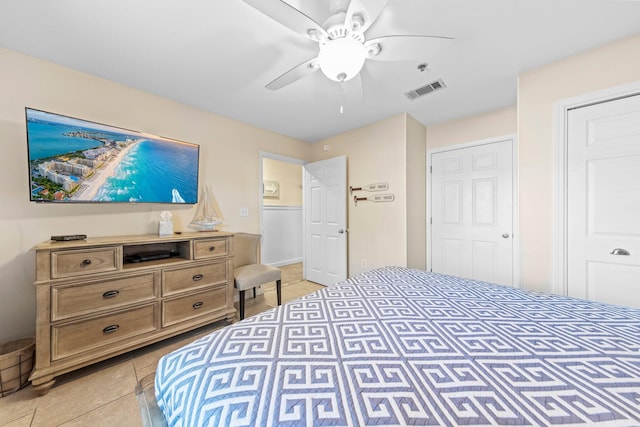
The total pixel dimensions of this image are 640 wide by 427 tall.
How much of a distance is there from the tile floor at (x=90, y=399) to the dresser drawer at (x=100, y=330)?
0.70 ft

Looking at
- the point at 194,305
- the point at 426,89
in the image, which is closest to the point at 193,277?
the point at 194,305

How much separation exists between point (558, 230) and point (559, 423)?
2.00 meters

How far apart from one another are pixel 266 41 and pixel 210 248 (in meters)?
1.82

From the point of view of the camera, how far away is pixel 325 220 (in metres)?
3.70

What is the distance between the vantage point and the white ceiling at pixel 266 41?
4.58 ft

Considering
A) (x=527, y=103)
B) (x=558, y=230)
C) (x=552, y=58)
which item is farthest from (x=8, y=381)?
(x=552, y=58)

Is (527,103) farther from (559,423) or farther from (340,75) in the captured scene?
(559,423)

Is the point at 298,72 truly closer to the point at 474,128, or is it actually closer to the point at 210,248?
the point at 210,248

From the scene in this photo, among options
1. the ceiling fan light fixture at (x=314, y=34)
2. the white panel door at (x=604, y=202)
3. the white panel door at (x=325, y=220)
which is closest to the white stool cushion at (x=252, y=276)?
the white panel door at (x=325, y=220)

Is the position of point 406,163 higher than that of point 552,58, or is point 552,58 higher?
point 552,58

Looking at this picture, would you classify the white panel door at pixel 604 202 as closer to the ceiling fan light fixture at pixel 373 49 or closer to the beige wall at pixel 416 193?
the beige wall at pixel 416 193

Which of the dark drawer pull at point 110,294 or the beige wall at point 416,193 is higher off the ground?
the beige wall at point 416,193

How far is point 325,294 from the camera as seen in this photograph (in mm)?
1340

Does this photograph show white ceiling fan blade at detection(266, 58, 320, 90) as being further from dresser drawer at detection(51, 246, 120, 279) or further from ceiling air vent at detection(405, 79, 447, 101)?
dresser drawer at detection(51, 246, 120, 279)
